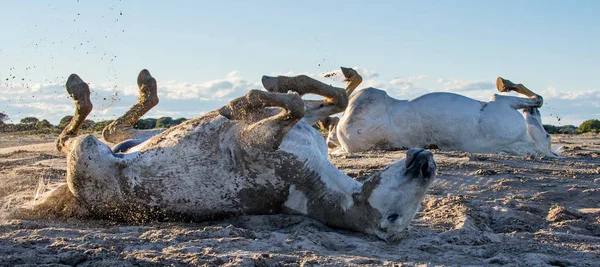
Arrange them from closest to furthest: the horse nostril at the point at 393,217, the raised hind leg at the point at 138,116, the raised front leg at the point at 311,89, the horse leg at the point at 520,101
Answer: the horse nostril at the point at 393,217
the raised front leg at the point at 311,89
the raised hind leg at the point at 138,116
the horse leg at the point at 520,101

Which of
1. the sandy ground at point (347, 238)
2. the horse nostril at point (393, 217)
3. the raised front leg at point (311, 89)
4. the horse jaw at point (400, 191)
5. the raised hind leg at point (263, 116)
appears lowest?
the sandy ground at point (347, 238)

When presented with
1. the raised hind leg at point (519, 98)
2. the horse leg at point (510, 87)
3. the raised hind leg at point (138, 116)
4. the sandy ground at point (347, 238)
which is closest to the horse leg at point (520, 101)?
the raised hind leg at point (519, 98)

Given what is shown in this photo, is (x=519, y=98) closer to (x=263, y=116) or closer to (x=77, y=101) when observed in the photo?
(x=263, y=116)

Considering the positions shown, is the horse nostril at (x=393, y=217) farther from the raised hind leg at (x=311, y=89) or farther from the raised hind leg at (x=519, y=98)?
the raised hind leg at (x=519, y=98)

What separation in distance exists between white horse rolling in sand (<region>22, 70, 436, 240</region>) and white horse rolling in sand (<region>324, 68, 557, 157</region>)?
4.00 m

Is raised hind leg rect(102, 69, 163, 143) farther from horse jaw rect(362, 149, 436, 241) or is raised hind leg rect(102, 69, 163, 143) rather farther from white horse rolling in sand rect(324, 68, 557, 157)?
white horse rolling in sand rect(324, 68, 557, 157)

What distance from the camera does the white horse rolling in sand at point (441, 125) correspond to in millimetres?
8484

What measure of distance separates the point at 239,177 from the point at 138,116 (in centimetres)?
195

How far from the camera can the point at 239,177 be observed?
4.33 meters

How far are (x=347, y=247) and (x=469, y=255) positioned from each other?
654 millimetres

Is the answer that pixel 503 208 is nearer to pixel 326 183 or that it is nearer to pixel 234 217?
pixel 326 183

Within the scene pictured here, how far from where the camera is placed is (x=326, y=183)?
14.0 ft

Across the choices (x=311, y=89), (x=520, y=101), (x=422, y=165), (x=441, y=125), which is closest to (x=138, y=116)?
(x=311, y=89)

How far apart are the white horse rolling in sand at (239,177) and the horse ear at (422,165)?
10cm
